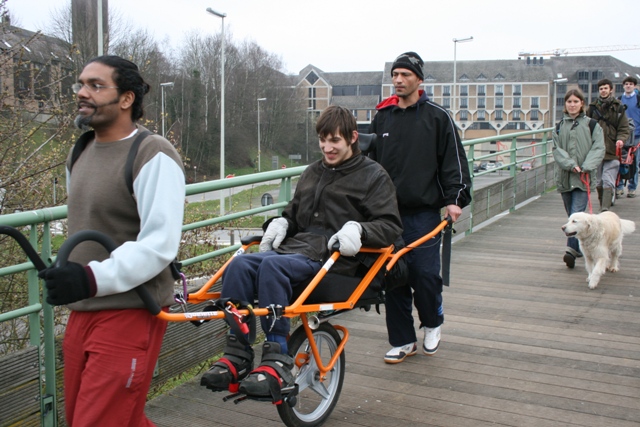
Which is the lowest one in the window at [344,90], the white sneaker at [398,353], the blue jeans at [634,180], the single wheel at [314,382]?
the white sneaker at [398,353]

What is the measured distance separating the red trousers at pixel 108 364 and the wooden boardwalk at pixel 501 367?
162cm

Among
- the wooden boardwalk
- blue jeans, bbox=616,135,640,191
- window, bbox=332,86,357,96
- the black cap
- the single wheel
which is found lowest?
the wooden boardwalk

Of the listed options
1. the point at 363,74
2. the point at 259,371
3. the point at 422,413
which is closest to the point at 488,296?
the point at 422,413

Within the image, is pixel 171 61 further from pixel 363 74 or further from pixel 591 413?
pixel 591 413

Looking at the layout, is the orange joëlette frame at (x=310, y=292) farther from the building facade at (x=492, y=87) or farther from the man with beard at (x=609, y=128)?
the building facade at (x=492, y=87)

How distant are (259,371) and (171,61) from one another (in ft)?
236

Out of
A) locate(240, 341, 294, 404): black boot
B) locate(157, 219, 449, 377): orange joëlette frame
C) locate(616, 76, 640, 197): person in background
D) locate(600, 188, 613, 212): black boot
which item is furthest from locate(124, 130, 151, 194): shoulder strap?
locate(616, 76, 640, 197): person in background

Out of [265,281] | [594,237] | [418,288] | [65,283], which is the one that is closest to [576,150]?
[594,237]

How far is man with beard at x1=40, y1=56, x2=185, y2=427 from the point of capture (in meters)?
2.44

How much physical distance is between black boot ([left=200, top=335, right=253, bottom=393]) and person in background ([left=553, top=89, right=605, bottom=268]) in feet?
18.7

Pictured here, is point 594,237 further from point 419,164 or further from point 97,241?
point 97,241

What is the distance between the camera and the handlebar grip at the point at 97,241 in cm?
225

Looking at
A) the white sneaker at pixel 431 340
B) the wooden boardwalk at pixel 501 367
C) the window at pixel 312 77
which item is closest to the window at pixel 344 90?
the window at pixel 312 77

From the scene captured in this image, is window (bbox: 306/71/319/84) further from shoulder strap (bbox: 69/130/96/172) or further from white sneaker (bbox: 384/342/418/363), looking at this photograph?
shoulder strap (bbox: 69/130/96/172)
